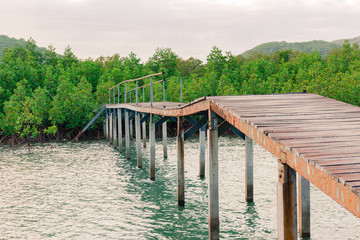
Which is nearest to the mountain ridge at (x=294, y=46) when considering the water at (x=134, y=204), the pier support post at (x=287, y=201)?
the water at (x=134, y=204)

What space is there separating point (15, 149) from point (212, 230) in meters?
24.3

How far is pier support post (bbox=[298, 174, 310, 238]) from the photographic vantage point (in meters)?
9.45

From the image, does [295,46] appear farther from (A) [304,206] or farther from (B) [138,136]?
(A) [304,206]

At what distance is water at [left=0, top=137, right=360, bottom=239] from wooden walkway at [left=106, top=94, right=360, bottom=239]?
3.40 m

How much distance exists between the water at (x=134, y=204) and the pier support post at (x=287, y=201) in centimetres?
472


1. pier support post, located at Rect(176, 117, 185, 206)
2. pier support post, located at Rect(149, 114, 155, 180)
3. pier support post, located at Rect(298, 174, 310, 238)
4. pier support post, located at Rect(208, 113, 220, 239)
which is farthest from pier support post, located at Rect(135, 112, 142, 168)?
pier support post, located at Rect(298, 174, 310, 238)

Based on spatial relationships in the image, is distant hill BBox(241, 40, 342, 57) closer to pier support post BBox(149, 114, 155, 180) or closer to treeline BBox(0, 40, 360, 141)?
treeline BBox(0, 40, 360, 141)

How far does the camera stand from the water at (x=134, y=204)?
1125 cm

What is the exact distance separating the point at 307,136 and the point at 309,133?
23 cm

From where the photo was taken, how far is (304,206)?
9688 millimetres

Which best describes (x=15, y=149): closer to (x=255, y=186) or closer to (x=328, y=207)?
(x=255, y=186)

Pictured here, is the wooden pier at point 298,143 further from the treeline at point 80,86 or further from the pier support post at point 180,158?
the treeline at point 80,86

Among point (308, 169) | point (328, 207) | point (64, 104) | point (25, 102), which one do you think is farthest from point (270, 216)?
point (64, 104)

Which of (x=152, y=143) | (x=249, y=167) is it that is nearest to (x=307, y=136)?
(x=249, y=167)
